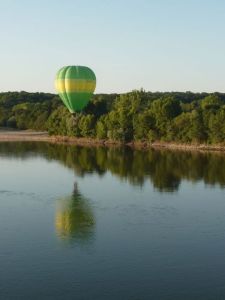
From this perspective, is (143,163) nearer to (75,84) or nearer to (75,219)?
(75,84)

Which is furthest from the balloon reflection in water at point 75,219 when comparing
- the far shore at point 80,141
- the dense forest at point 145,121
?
the dense forest at point 145,121

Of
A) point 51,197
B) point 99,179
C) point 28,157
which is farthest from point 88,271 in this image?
point 28,157

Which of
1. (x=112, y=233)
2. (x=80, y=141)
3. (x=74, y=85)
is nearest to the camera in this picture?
(x=112, y=233)

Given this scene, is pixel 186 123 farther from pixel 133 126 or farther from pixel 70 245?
pixel 70 245

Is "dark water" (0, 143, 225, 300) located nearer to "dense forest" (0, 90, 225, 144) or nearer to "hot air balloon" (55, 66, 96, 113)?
"dense forest" (0, 90, 225, 144)

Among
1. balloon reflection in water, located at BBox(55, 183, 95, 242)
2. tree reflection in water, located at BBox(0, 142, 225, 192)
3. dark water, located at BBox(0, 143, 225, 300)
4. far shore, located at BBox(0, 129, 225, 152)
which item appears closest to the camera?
dark water, located at BBox(0, 143, 225, 300)

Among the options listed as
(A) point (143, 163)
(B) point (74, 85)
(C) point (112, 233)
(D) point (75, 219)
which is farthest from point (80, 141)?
(C) point (112, 233)

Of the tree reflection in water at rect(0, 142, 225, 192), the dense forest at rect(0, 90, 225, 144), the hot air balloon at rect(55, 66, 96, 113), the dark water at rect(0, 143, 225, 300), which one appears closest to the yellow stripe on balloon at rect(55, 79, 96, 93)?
the hot air balloon at rect(55, 66, 96, 113)
